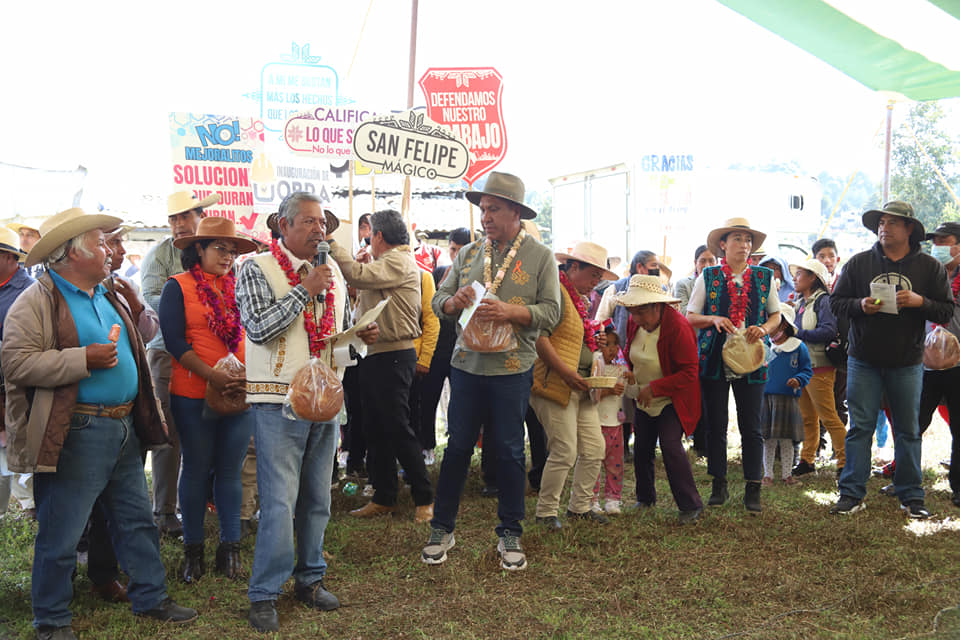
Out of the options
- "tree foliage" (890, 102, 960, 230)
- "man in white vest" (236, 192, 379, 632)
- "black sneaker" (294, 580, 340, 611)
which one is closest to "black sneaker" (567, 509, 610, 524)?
"black sneaker" (294, 580, 340, 611)

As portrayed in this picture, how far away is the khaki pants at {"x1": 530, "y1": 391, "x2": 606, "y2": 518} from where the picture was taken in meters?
5.12

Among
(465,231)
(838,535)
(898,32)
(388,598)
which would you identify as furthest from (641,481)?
(898,32)

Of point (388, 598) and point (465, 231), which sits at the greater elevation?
point (465, 231)

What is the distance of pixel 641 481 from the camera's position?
5.82 m

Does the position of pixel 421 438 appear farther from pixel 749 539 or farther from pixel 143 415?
pixel 143 415

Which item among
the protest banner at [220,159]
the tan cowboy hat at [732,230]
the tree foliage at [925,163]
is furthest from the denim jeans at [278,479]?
the tree foliage at [925,163]

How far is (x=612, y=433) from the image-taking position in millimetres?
5672

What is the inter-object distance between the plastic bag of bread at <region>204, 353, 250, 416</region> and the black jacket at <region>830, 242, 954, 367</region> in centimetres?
433

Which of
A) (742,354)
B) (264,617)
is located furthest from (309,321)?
(742,354)

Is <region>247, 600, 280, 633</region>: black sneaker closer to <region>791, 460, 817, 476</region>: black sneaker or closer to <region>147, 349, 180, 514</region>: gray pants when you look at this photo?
<region>147, 349, 180, 514</region>: gray pants

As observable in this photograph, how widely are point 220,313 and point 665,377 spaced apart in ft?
9.93

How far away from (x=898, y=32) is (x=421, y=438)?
5.65 metres

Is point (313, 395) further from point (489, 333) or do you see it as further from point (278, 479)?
point (489, 333)

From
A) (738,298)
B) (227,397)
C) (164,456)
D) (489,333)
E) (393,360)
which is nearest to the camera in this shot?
(227,397)
